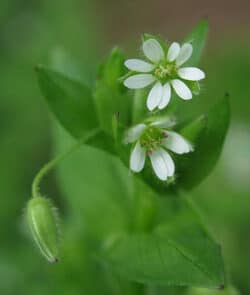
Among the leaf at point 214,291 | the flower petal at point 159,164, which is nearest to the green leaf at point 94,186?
the leaf at point 214,291

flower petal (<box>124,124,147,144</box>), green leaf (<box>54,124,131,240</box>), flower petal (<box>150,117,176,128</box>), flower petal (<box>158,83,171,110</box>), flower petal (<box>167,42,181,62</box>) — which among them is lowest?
green leaf (<box>54,124,131,240</box>)

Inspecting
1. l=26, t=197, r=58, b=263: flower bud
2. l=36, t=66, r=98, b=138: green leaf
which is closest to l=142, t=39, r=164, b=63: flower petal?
l=36, t=66, r=98, b=138: green leaf

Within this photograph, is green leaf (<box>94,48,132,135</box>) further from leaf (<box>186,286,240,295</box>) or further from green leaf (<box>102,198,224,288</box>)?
leaf (<box>186,286,240,295</box>)

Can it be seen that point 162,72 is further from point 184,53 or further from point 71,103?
point 71,103

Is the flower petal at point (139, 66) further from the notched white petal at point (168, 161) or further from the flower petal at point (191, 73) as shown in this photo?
the notched white petal at point (168, 161)

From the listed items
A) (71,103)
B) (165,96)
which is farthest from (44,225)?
(165,96)

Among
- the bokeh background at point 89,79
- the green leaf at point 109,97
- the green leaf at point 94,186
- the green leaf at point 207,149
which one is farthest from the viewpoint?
the bokeh background at point 89,79

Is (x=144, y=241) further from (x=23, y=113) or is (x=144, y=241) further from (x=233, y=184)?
(x=23, y=113)
